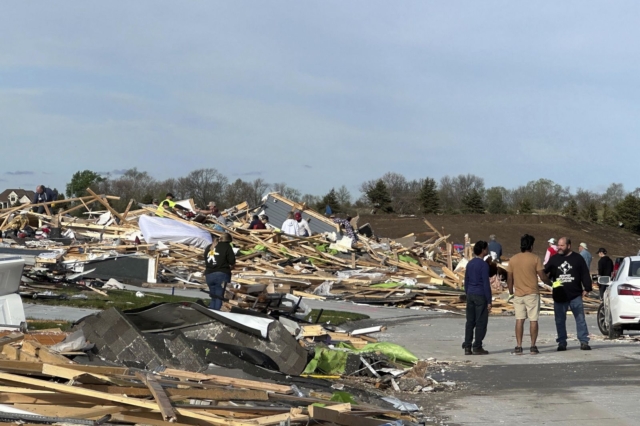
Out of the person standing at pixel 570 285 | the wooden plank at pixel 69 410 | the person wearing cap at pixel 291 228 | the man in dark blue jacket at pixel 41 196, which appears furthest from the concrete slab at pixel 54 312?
the man in dark blue jacket at pixel 41 196

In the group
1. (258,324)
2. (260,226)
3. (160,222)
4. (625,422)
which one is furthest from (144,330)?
(260,226)

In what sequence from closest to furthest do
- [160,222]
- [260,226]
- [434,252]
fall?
[160,222], [260,226], [434,252]

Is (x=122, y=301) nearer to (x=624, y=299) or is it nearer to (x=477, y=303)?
(x=477, y=303)

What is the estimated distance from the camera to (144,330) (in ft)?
37.2

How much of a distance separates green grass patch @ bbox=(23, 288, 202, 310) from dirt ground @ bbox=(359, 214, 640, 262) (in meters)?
41.0

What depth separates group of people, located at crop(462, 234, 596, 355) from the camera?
1458 cm

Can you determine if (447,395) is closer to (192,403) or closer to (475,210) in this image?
(192,403)

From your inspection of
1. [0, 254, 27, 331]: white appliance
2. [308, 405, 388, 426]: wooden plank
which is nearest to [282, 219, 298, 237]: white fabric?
[0, 254, 27, 331]: white appliance

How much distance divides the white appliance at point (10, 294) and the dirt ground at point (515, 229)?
5176cm

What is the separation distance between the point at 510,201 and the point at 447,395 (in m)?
101

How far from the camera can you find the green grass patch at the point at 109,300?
17.9 meters

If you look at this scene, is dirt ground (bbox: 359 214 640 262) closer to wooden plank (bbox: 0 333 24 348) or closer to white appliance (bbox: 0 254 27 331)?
white appliance (bbox: 0 254 27 331)

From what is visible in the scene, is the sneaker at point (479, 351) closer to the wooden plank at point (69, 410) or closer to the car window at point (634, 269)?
the car window at point (634, 269)

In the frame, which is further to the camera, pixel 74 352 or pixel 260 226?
pixel 260 226
